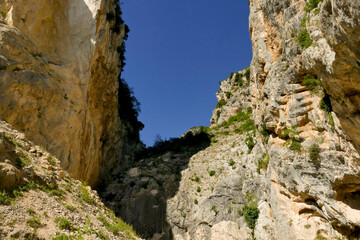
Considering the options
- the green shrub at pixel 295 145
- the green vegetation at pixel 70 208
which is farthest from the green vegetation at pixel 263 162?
the green vegetation at pixel 70 208

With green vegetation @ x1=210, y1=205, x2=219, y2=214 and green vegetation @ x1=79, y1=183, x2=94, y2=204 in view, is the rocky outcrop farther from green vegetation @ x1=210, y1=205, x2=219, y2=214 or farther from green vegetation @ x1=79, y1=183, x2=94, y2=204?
green vegetation @ x1=210, y1=205, x2=219, y2=214

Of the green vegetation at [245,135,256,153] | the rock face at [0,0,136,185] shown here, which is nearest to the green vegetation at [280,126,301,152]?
the green vegetation at [245,135,256,153]

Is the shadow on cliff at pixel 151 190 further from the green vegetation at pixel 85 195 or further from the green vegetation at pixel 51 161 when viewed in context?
the green vegetation at pixel 51 161

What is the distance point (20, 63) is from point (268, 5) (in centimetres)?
1758

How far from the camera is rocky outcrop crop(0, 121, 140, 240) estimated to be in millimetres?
6633

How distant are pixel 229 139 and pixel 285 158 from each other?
13776 mm

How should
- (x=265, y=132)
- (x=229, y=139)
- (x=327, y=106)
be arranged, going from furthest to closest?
(x=229, y=139) → (x=265, y=132) → (x=327, y=106)

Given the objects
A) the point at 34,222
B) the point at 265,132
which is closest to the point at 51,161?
the point at 34,222

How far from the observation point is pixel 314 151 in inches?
590

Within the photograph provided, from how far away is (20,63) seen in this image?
16.3 meters

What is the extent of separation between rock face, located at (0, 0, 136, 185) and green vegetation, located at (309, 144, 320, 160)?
49.8 ft

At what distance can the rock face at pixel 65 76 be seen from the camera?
52.3ft

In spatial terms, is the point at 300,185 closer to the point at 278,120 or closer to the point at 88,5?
the point at 278,120

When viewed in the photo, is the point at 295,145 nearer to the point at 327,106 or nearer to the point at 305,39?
the point at 327,106
